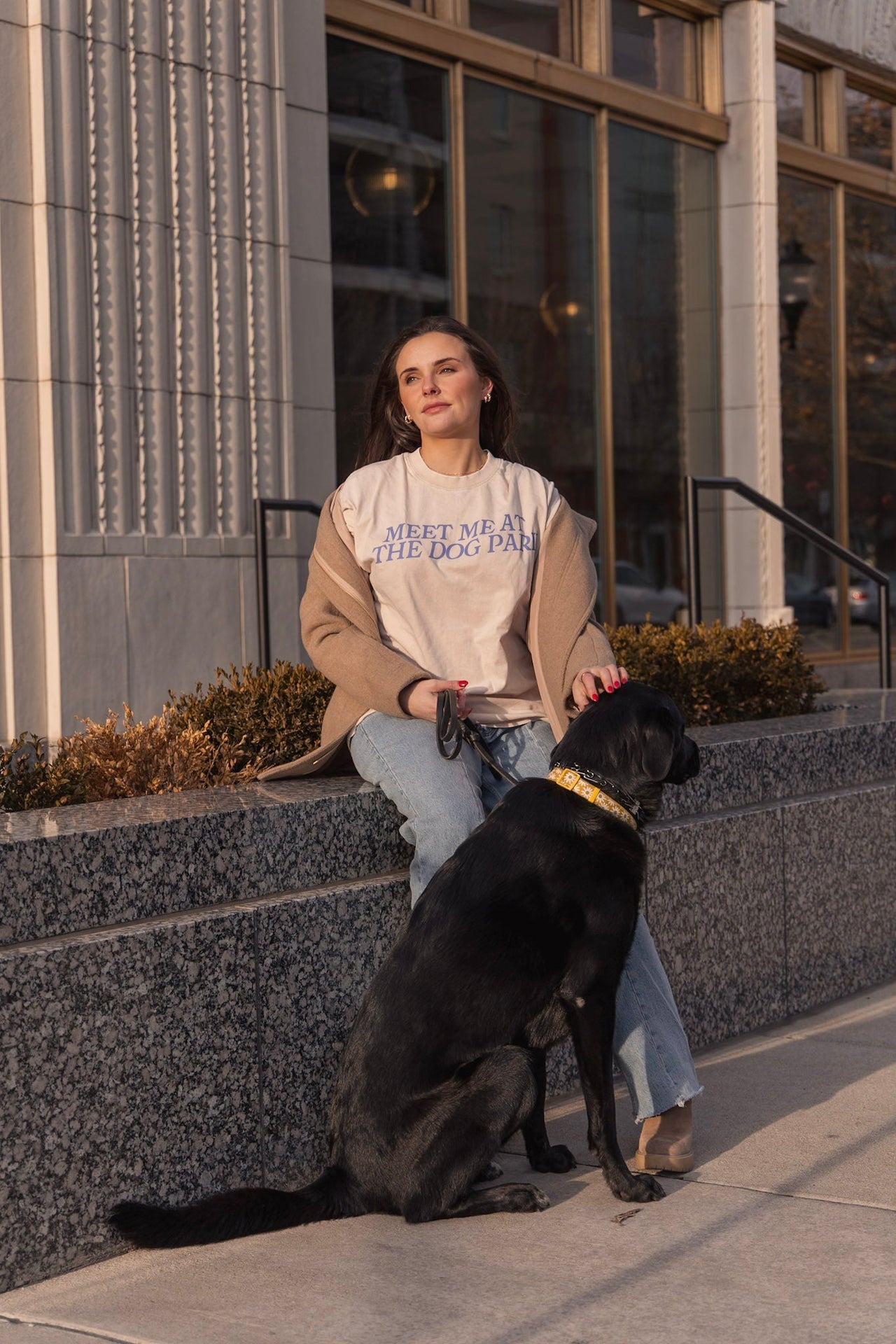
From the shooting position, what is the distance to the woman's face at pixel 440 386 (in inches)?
176

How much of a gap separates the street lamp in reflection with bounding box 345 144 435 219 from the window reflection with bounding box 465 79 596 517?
1.53 ft

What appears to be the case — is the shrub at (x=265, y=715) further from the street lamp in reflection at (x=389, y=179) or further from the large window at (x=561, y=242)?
the street lamp in reflection at (x=389, y=179)

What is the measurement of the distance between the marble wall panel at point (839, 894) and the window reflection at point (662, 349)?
5.44 m

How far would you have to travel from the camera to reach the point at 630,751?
3861 millimetres

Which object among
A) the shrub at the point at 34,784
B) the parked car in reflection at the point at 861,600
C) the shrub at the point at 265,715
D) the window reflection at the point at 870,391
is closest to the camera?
the shrub at the point at 34,784

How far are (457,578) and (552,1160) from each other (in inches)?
59.2

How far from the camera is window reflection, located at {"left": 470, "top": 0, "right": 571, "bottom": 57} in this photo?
1048cm

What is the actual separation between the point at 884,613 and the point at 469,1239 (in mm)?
5150

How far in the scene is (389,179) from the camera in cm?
992

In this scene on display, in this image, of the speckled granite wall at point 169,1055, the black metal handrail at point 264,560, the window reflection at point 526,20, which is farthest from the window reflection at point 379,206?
the speckled granite wall at point 169,1055

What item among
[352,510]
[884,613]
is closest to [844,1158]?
[352,510]

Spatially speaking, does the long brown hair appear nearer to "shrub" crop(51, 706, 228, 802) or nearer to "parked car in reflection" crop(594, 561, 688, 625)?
"shrub" crop(51, 706, 228, 802)

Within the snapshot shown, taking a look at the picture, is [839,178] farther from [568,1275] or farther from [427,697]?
[568,1275]

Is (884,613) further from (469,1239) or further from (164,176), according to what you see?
(469,1239)
